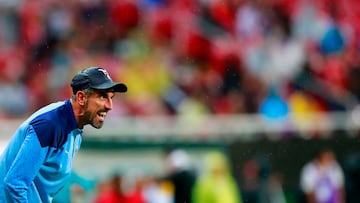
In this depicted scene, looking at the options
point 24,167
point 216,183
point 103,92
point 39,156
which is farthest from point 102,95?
point 216,183

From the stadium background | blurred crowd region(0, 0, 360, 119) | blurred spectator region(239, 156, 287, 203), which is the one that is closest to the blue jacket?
the stadium background

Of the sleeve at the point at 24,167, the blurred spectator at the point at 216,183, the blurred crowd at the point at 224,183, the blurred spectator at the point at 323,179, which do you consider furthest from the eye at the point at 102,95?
the blurred spectator at the point at 323,179

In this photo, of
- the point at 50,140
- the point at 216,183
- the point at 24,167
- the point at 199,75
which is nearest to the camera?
the point at 24,167

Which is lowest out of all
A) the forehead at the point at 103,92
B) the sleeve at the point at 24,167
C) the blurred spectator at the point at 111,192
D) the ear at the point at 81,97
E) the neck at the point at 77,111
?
the blurred spectator at the point at 111,192

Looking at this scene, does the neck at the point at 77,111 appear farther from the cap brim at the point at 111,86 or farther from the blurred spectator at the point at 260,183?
the blurred spectator at the point at 260,183

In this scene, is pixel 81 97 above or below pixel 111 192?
above

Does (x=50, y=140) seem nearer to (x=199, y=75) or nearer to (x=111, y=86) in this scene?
(x=111, y=86)

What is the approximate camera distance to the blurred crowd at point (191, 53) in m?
15.6

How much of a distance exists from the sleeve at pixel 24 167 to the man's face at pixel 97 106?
1.32 feet

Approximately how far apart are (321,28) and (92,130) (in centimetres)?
427

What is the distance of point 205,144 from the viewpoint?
1446cm

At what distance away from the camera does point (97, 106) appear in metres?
6.82

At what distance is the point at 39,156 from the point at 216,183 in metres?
7.40

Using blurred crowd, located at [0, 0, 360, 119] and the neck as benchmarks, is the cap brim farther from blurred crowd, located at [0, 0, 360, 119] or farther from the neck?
blurred crowd, located at [0, 0, 360, 119]
